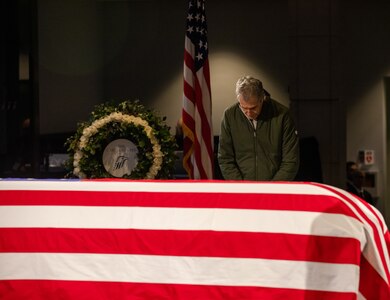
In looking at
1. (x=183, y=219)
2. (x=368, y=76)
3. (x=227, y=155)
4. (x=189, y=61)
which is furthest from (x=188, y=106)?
(x=368, y=76)

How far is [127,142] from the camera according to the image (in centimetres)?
412

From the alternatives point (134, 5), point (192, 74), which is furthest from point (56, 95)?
point (192, 74)

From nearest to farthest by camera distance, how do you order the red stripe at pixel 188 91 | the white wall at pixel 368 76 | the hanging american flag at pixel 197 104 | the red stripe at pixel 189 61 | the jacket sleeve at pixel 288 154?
1. the jacket sleeve at pixel 288 154
2. the hanging american flag at pixel 197 104
3. the red stripe at pixel 188 91
4. the red stripe at pixel 189 61
5. the white wall at pixel 368 76

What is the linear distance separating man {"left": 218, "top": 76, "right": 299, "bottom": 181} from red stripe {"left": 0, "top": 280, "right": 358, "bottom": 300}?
5.12ft

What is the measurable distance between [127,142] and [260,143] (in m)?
0.86

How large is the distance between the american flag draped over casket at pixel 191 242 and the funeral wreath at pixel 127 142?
0.65 meters

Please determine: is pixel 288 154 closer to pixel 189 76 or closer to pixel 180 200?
pixel 180 200

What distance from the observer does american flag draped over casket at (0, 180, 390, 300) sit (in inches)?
119

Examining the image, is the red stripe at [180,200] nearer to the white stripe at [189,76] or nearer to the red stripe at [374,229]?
the red stripe at [374,229]

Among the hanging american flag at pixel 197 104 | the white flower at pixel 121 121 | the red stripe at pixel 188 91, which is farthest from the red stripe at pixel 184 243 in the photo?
the red stripe at pixel 188 91

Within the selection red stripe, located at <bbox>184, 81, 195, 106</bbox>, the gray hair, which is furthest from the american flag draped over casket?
red stripe, located at <bbox>184, 81, 195, 106</bbox>

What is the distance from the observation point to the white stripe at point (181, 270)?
118 inches

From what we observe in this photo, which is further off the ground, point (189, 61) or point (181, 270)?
point (189, 61)

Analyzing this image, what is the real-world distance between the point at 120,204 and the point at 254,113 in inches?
58.1
